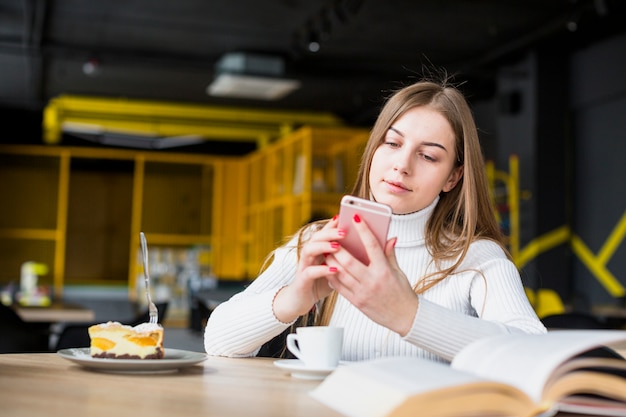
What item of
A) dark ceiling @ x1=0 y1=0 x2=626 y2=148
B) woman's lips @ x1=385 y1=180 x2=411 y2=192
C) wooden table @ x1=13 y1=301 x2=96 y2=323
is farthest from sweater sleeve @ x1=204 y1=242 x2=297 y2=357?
dark ceiling @ x1=0 y1=0 x2=626 y2=148

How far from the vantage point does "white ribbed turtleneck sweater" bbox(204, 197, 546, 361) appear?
5.25 feet

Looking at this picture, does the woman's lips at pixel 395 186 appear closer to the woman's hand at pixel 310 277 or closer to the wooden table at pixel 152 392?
the woman's hand at pixel 310 277

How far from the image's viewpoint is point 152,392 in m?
1.10

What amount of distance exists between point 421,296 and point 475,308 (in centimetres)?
23

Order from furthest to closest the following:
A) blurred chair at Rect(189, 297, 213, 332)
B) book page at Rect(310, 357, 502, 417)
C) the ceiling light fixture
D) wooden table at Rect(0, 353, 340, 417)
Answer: the ceiling light fixture < blurred chair at Rect(189, 297, 213, 332) < wooden table at Rect(0, 353, 340, 417) < book page at Rect(310, 357, 502, 417)

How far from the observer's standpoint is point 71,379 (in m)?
1.20

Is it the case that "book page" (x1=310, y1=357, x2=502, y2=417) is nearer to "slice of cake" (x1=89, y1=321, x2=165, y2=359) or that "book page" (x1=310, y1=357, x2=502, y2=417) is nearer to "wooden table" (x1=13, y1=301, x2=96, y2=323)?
"slice of cake" (x1=89, y1=321, x2=165, y2=359)

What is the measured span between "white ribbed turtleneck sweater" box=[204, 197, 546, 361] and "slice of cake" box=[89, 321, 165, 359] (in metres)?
0.28

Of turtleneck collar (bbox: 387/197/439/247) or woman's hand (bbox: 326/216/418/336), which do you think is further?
turtleneck collar (bbox: 387/197/439/247)

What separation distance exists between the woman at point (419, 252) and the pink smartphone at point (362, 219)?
0.49ft

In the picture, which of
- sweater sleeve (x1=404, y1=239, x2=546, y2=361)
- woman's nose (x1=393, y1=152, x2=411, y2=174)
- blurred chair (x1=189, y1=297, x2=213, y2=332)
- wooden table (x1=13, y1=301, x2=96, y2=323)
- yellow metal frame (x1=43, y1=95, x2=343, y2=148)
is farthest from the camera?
yellow metal frame (x1=43, y1=95, x2=343, y2=148)

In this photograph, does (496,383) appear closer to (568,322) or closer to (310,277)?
(310,277)

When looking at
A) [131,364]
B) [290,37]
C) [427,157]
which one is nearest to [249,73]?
[290,37]

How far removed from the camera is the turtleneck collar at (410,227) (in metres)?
1.83
